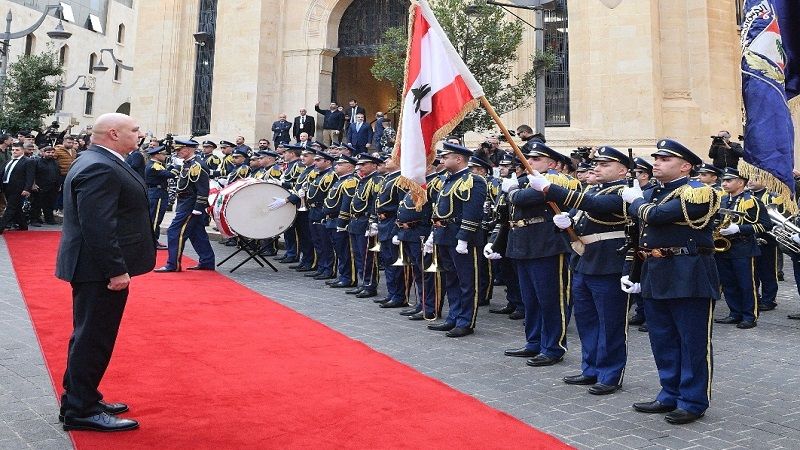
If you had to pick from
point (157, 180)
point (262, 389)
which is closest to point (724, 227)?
point (262, 389)

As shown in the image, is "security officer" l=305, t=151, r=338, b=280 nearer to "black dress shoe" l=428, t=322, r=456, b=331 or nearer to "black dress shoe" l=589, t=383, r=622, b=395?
"black dress shoe" l=428, t=322, r=456, b=331

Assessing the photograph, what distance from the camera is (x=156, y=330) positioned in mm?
7188

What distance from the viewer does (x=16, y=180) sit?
599 inches

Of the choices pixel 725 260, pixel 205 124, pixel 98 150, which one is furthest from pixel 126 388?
pixel 205 124

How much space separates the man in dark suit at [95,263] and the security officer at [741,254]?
23.7 feet

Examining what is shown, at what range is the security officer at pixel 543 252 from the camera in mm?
6457

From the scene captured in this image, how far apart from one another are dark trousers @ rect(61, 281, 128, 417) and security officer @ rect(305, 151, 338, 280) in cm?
718

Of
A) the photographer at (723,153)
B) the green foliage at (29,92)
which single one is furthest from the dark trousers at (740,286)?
the green foliage at (29,92)

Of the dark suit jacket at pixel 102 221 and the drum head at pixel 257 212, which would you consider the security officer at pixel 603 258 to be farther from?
the drum head at pixel 257 212

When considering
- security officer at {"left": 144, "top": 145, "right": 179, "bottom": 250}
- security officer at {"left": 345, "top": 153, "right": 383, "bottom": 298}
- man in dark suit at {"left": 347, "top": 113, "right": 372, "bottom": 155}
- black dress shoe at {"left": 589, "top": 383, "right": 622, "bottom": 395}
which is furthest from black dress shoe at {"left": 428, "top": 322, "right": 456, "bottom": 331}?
man in dark suit at {"left": 347, "top": 113, "right": 372, "bottom": 155}

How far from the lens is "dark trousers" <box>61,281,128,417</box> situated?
4.22 metres

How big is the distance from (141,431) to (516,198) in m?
3.98

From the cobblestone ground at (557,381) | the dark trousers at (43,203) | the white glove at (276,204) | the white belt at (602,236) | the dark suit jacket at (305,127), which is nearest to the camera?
the cobblestone ground at (557,381)

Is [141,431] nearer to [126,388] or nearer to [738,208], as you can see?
[126,388]
